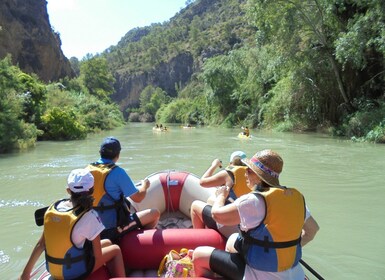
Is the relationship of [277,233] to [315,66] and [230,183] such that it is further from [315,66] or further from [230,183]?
[315,66]

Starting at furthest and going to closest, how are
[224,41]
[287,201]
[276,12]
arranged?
[224,41] < [276,12] < [287,201]

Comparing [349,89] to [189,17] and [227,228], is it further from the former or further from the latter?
[189,17]

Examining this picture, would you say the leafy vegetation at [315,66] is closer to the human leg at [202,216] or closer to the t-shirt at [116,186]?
the human leg at [202,216]

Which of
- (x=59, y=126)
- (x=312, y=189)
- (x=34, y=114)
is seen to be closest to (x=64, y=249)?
(x=312, y=189)

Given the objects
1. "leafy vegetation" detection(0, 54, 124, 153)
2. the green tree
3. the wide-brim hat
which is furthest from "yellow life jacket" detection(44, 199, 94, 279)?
the green tree

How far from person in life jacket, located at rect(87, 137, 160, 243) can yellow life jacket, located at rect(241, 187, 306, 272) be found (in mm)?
1334

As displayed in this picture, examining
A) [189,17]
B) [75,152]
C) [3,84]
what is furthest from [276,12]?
[189,17]

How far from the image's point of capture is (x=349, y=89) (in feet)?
69.0

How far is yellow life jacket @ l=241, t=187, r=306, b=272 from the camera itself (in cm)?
243

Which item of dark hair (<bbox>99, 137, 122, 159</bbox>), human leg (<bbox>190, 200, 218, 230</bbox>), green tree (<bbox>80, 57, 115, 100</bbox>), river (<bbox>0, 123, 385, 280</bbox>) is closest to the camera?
dark hair (<bbox>99, 137, 122, 159</bbox>)

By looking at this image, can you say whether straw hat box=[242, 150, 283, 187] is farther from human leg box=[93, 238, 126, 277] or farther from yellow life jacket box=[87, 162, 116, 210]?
yellow life jacket box=[87, 162, 116, 210]

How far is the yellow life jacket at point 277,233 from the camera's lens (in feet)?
7.96

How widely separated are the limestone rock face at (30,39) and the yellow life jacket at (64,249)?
37.7m

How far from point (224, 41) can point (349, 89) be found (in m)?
70.1
